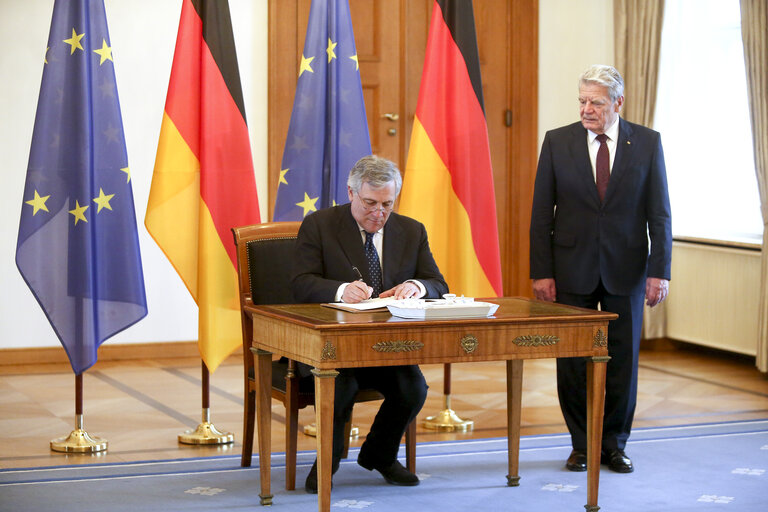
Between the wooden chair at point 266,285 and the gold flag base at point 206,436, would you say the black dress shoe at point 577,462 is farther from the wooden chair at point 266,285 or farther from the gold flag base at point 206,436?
the gold flag base at point 206,436

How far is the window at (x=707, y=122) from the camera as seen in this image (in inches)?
267

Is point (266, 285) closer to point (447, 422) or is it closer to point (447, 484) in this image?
point (447, 484)

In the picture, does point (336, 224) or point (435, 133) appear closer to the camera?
point (336, 224)

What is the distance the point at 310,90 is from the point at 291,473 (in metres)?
1.81

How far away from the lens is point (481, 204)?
4988 millimetres

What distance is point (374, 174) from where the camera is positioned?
367cm

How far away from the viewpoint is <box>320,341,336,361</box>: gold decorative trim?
10.1ft

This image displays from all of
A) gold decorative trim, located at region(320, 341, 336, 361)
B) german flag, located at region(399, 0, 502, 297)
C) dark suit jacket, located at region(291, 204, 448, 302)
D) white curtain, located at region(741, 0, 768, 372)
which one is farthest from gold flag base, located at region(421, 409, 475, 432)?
white curtain, located at region(741, 0, 768, 372)

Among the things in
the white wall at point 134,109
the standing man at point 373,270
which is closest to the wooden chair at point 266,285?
the standing man at point 373,270

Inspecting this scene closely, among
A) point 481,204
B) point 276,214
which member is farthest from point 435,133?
point 276,214

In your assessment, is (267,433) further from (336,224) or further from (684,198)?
(684,198)

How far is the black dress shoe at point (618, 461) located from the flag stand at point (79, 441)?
2054 mm

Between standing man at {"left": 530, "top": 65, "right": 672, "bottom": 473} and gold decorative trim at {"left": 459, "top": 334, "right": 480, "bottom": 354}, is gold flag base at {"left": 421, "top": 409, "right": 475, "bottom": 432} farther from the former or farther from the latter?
gold decorative trim at {"left": 459, "top": 334, "right": 480, "bottom": 354}

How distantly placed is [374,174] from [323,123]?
120 centimetres
